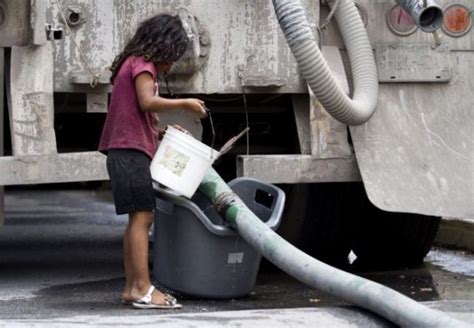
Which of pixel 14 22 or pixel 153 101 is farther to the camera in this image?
pixel 14 22

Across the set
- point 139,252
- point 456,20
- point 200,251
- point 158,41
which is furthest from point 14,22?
point 456,20

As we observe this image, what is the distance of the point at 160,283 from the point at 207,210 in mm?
394

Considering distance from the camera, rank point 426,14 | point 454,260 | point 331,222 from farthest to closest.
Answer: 1. point 454,260
2. point 331,222
3. point 426,14

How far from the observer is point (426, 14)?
5.74 meters

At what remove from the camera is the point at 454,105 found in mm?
6047

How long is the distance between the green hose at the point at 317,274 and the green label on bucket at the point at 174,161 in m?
0.21

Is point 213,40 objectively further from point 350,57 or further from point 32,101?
point 32,101

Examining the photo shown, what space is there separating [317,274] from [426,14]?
154cm

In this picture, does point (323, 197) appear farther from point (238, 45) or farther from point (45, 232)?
point (45, 232)

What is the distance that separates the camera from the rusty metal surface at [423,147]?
19.1 feet

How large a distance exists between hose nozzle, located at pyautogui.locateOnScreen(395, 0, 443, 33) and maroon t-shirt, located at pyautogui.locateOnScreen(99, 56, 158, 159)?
125 centimetres

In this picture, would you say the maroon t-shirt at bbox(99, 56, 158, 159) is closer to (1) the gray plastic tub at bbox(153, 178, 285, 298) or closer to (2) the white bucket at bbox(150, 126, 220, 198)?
(2) the white bucket at bbox(150, 126, 220, 198)

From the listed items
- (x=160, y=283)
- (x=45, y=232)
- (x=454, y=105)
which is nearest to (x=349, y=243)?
(x=454, y=105)

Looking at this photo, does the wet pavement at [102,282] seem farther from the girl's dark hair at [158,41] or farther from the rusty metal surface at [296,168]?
the girl's dark hair at [158,41]
